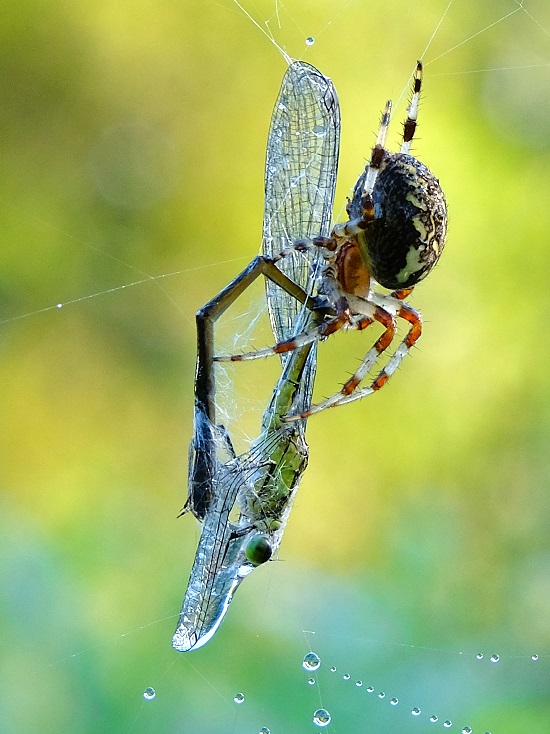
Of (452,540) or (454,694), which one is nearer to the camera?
(454,694)

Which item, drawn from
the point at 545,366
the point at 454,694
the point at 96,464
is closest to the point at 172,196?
the point at 96,464

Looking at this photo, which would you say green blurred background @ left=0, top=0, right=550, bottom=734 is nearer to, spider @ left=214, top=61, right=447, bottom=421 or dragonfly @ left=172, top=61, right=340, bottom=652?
spider @ left=214, top=61, right=447, bottom=421

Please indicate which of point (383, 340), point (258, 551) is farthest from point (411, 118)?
point (258, 551)

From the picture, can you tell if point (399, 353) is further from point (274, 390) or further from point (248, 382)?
point (248, 382)

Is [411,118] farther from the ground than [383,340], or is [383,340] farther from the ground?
[411,118]

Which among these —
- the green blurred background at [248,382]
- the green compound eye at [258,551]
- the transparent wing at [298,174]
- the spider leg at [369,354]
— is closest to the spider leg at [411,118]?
the transparent wing at [298,174]

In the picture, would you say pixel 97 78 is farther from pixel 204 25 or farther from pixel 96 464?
pixel 96 464
